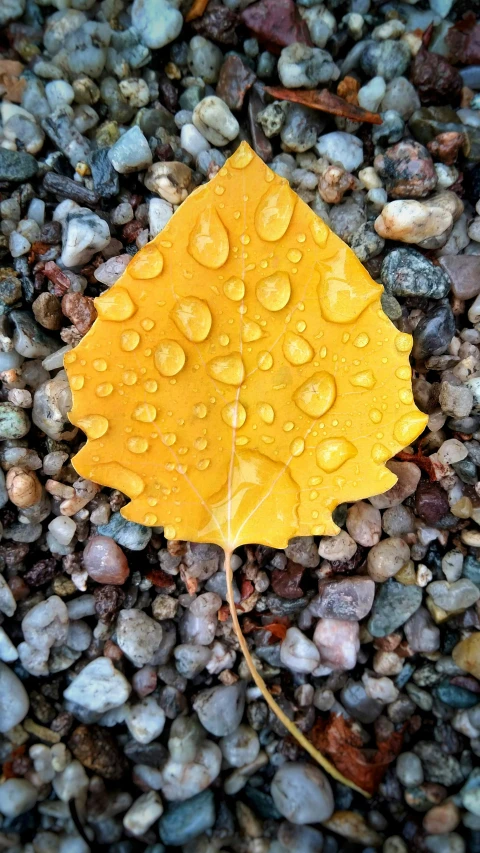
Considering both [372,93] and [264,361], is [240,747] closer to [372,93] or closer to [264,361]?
[264,361]

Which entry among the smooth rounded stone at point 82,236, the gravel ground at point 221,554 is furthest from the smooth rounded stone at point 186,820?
the smooth rounded stone at point 82,236

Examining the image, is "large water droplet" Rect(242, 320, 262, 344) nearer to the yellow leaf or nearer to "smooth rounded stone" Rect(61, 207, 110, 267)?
the yellow leaf

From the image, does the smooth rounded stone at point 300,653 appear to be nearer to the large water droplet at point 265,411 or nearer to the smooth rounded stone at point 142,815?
the smooth rounded stone at point 142,815

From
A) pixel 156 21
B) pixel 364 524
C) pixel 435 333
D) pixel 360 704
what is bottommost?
pixel 360 704

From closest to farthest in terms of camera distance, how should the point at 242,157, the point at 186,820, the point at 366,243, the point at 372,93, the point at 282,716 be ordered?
the point at 242,157 < the point at 282,716 < the point at 186,820 < the point at 366,243 < the point at 372,93

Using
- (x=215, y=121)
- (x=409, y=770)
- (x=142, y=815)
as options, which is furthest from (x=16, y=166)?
(x=409, y=770)

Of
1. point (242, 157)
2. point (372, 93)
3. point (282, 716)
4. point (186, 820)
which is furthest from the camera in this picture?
point (372, 93)
